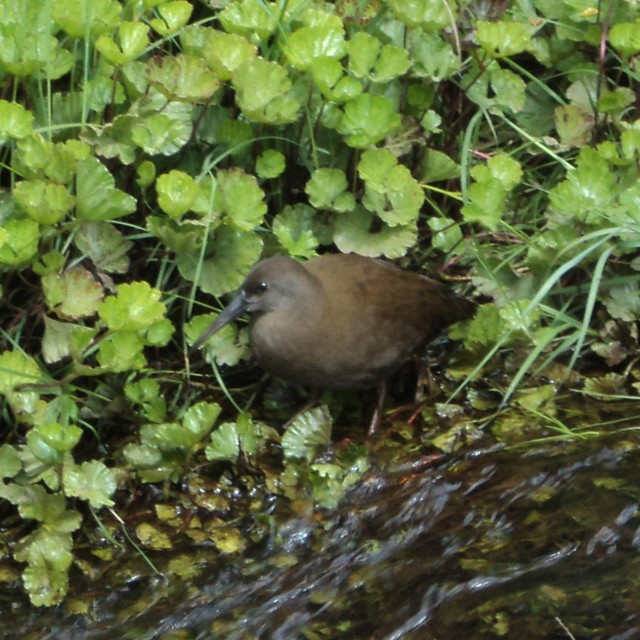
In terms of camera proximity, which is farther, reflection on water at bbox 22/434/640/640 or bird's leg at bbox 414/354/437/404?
bird's leg at bbox 414/354/437/404

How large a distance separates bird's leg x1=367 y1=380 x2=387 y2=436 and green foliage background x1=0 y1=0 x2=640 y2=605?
23cm

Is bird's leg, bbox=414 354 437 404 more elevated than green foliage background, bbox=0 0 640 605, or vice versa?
green foliage background, bbox=0 0 640 605

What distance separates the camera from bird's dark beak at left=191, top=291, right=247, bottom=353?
4.01 m

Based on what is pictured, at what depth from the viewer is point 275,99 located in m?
4.02

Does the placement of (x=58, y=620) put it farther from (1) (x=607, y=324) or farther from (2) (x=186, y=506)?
(1) (x=607, y=324)

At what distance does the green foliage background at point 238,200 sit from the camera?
3.73 meters

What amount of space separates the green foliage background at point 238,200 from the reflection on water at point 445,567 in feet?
0.70

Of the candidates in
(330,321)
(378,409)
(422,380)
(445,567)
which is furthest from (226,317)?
(445,567)

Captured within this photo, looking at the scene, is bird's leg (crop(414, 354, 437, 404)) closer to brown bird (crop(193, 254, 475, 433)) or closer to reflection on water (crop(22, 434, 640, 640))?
brown bird (crop(193, 254, 475, 433))

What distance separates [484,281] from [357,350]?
560 millimetres

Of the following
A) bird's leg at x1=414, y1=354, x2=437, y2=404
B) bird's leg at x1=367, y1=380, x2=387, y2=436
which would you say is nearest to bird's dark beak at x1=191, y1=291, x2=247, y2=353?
bird's leg at x1=367, y1=380, x2=387, y2=436

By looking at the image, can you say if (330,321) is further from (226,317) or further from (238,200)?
(238,200)

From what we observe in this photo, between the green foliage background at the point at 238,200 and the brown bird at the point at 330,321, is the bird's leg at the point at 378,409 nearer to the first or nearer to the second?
the brown bird at the point at 330,321

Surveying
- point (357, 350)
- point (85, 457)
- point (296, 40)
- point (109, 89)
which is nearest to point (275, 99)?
point (296, 40)
